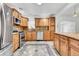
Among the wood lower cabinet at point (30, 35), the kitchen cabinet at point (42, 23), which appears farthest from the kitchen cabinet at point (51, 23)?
the wood lower cabinet at point (30, 35)

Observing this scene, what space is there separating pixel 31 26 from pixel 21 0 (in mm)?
5823

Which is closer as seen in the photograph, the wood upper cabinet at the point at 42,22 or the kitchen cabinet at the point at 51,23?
the kitchen cabinet at the point at 51,23

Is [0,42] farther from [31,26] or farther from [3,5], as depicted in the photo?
[31,26]

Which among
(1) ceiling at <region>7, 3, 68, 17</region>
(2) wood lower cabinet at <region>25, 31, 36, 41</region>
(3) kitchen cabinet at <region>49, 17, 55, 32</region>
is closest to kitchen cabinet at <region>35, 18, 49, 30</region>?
(3) kitchen cabinet at <region>49, 17, 55, 32</region>

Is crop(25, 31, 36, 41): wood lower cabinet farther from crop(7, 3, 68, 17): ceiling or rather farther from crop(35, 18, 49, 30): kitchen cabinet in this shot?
crop(7, 3, 68, 17): ceiling

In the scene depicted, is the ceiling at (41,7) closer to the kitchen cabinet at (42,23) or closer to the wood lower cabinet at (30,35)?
the wood lower cabinet at (30,35)

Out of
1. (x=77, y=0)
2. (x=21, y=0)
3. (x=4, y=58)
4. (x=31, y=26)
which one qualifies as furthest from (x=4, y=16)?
(x=31, y=26)

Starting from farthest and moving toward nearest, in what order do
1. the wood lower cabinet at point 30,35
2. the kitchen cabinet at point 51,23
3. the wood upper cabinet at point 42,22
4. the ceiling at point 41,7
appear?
the wood upper cabinet at point 42,22 < the kitchen cabinet at point 51,23 < the wood lower cabinet at point 30,35 < the ceiling at point 41,7

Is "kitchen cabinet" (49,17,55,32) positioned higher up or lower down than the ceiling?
lower down

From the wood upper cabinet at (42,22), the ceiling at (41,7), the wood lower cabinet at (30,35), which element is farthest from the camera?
the wood upper cabinet at (42,22)

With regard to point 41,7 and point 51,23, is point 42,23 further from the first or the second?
point 41,7

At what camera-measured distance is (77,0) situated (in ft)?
3.38

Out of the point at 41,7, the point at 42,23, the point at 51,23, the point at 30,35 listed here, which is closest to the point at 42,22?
the point at 42,23

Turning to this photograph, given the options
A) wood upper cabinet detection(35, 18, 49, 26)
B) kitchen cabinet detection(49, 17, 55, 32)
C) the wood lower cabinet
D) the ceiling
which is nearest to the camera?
the ceiling
